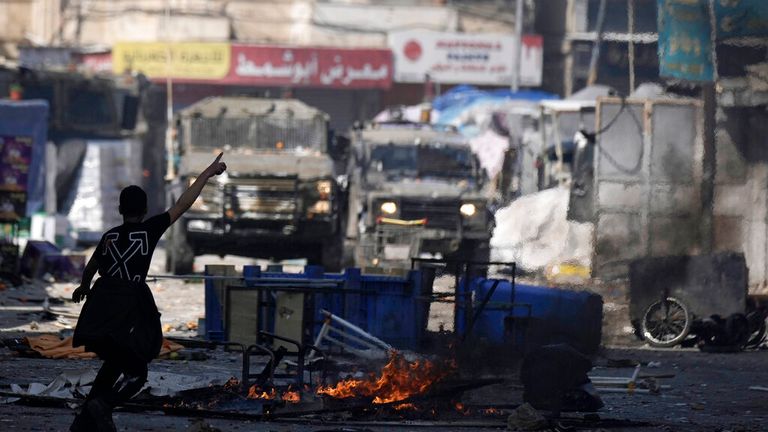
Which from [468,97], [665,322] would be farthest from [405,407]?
[468,97]

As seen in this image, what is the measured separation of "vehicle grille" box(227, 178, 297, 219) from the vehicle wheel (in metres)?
6.87

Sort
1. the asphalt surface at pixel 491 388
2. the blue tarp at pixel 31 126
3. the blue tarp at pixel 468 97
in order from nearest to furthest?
the asphalt surface at pixel 491 388 → the blue tarp at pixel 31 126 → the blue tarp at pixel 468 97

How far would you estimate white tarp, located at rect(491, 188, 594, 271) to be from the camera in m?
23.5

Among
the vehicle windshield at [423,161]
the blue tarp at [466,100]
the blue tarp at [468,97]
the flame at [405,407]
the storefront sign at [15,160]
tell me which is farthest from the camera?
the blue tarp at [468,97]

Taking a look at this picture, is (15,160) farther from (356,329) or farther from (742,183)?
(356,329)

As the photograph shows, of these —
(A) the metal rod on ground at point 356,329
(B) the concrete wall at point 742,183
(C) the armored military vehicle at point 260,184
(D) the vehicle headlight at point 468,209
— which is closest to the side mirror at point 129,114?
(C) the armored military vehicle at point 260,184

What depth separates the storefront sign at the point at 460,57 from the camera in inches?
1788

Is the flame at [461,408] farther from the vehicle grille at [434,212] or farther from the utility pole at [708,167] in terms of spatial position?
the vehicle grille at [434,212]

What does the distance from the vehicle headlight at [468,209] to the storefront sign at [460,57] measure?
23.3 metres

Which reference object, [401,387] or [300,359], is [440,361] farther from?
[300,359]

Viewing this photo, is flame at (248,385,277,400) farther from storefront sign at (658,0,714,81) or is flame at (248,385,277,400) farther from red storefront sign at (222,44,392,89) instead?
red storefront sign at (222,44,392,89)

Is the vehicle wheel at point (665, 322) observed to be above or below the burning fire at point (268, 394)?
below

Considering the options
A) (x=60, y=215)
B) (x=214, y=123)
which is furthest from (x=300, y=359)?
(x=60, y=215)

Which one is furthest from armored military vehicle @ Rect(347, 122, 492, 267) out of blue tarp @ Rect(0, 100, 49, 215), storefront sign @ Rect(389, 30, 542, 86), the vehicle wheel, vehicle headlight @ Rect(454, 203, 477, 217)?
storefront sign @ Rect(389, 30, 542, 86)
